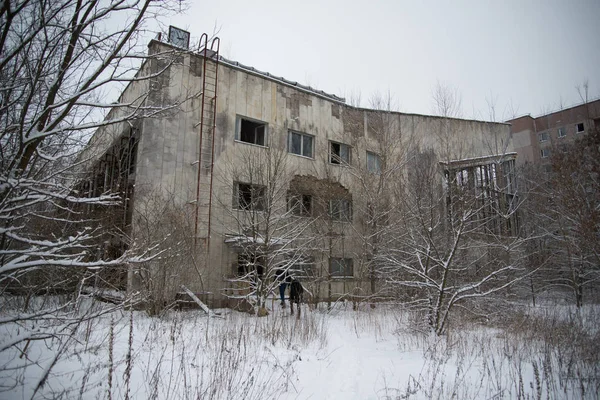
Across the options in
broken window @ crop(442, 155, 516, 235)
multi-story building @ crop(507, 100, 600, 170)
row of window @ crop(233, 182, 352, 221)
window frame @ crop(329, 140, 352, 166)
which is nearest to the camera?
broken window @ crop(442, 155, 516, 235)

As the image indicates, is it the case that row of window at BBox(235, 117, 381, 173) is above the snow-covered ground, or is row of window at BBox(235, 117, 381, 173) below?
above

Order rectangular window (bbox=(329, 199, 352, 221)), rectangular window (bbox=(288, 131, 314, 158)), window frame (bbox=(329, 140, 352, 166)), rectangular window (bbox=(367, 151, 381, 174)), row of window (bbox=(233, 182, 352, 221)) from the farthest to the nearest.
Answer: rectangular window (bbox=(367, 151, 381, 174)), window frame (bbox=(329, 140, 352, 166)), rectangular window (bbox=(288, 131, 314, 158)), rectangular window (bbox=(329, 199, 352, 221)), row of window (bbox=(233, 182, 352, 221))

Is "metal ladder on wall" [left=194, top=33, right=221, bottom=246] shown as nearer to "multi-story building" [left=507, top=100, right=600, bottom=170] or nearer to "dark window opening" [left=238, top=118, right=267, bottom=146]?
"dark window opening" [left=238, top=118, right=267, bottom=146]

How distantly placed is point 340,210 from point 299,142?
14.5 ft

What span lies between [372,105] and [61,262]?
20.0m

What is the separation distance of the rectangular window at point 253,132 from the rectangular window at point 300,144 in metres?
1.46

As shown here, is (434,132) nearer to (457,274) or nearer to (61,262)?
(457,274)

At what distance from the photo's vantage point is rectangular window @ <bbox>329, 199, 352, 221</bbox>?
17181 millimetres

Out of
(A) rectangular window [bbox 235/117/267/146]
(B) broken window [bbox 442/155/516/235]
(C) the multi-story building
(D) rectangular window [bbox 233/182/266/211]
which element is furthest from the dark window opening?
(C) the multi-story building

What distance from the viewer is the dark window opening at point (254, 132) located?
18156mm

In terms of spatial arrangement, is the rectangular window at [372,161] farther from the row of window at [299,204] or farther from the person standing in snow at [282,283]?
the person standing in snow at [282,283]

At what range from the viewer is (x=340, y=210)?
17531 millimetres

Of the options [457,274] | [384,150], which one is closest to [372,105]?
[384,150]

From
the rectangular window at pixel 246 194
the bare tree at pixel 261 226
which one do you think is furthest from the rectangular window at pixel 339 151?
the rectangular window at pixel 246 194
